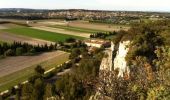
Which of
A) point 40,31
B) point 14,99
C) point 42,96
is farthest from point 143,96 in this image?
point 40,31

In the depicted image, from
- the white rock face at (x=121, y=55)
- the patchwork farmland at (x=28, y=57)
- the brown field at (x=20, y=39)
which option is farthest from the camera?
the brown field at (x=20, y=39)

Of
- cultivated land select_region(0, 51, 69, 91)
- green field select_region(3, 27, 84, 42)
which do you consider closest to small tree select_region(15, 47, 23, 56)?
cultivated land select_region(0, 51, 69, 91)

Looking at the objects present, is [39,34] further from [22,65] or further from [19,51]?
[22,65]

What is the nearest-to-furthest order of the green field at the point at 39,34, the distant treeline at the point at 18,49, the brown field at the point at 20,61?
the brown field at the point at 20,61 < the distant treeline at the point at 18,49 < the green field at the point at 39,34

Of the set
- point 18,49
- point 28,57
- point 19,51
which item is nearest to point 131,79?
point 28,57

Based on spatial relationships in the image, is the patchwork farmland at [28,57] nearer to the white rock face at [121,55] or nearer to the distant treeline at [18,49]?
the distant treeline at [18,49]

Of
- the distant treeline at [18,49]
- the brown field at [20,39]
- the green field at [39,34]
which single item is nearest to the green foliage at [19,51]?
the distant treeline at [18,49]
